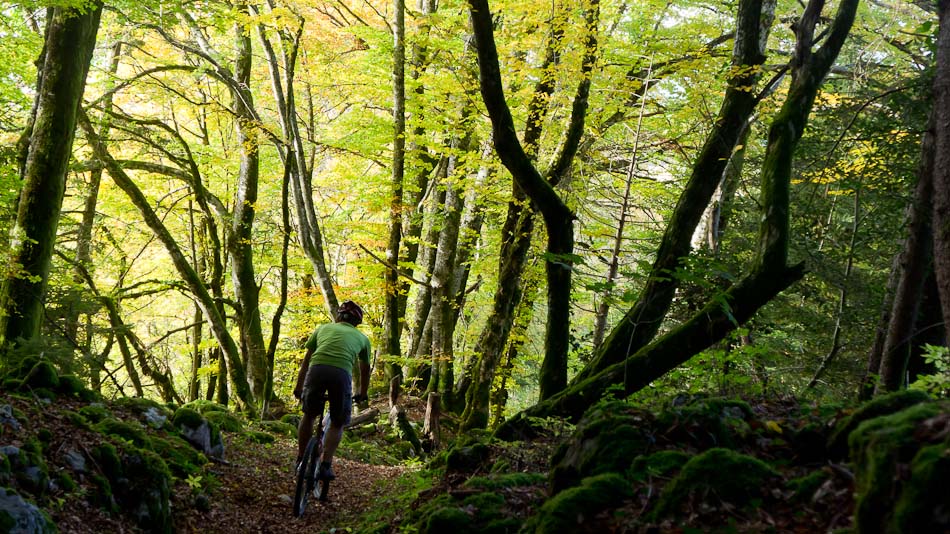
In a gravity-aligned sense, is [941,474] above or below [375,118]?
below

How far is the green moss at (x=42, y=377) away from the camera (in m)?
5.96

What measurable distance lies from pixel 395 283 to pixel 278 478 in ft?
18.0

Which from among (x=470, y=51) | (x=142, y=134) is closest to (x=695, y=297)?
(x=470, y=51)

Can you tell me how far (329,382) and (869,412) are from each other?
16.0 feet

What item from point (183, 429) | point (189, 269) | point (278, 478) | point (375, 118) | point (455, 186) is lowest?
point (278, 478)

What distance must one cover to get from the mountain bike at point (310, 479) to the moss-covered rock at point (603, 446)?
Result: 10.8 feet

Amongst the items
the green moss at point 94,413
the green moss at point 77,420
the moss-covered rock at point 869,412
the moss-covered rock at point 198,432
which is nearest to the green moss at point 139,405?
the moss-covered rock at point 198,432

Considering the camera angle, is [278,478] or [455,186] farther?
[455,186]

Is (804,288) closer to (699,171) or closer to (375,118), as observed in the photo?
(699,171)

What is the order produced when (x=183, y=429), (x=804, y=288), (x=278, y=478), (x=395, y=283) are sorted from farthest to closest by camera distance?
1. (x=395, y=283)
2. (x=804, y=288)
3. (x=278, y=478)
4. (x=183, y=429)

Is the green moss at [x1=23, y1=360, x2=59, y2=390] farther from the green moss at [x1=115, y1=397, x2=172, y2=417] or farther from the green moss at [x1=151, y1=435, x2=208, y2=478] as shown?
the green moss at [x1=151, y1=435, x2=208, y2=478]

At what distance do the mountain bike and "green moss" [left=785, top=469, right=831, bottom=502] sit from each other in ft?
15.4

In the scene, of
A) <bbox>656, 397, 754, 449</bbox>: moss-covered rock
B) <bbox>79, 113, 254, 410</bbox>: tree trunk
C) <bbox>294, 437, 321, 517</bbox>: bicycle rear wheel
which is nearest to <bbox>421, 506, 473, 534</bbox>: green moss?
<bbox>656, 397, 754, 449</bbox>: moss-covered rock

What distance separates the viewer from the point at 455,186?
42.8 feet
